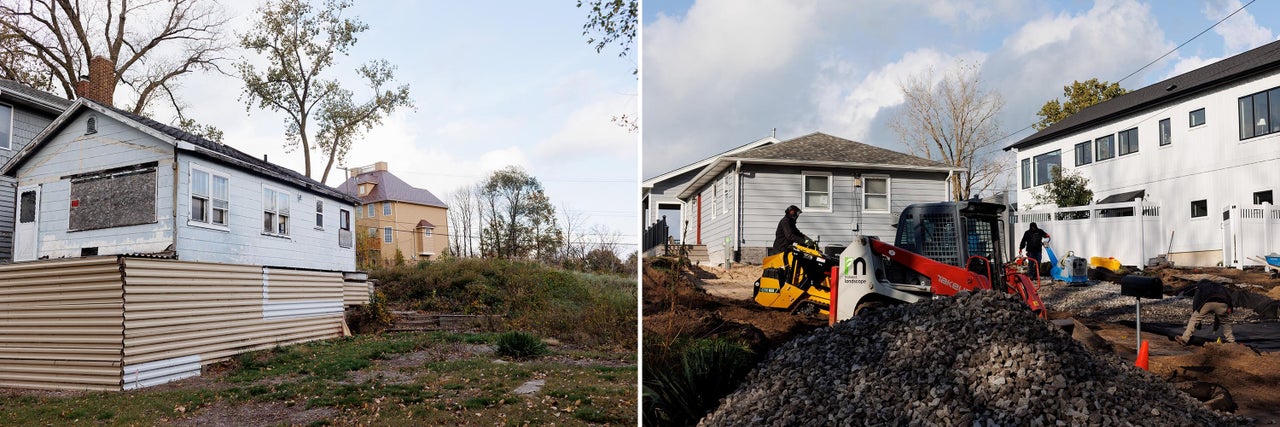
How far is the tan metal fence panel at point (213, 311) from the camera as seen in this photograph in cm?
544

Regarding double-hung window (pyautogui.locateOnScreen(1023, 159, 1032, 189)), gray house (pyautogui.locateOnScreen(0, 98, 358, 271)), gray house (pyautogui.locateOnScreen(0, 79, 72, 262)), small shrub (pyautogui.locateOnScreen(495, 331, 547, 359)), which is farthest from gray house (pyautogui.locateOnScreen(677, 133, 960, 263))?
gray house (pyautogui.locateOnScreen(0, 79, 72, 262))

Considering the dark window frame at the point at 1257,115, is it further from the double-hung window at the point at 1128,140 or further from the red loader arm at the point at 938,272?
the red loader arm at the point at 938,272

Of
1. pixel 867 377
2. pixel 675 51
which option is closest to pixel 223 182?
pixel 675 51

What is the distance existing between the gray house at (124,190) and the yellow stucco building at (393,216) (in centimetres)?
118

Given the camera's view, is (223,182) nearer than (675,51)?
No

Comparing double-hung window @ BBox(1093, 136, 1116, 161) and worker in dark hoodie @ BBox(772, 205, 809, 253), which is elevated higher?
double-hung window @ BBox(1093, 136, 1116, 161)

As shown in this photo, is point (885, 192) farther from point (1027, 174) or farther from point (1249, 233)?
point (1249, 233)

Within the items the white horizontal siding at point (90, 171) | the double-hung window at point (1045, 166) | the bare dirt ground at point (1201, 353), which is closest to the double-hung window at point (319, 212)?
the white horizontal siding at point (90, 171)

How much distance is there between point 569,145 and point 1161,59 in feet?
19.4

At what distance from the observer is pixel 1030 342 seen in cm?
309

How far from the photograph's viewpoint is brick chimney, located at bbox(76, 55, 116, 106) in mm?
→ 6148

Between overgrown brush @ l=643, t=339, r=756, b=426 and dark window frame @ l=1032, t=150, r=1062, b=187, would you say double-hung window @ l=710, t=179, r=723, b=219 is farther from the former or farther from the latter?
dark window frame @ l=1032, t=150, r=1062, b=187

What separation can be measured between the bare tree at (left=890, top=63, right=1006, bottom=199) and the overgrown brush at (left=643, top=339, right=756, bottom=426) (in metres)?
1.34

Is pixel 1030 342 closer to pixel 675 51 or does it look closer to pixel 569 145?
pixel 675 51
